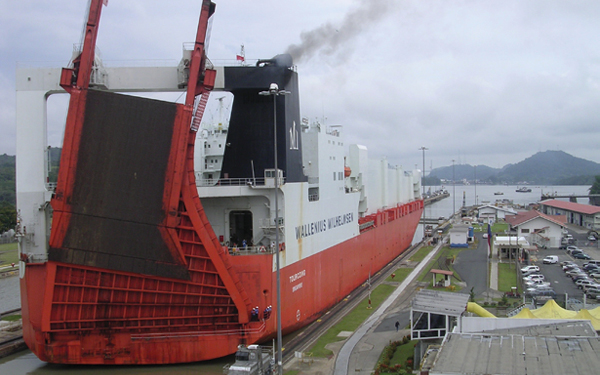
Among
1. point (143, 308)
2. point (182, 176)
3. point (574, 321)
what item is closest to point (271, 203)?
point (182, 176)

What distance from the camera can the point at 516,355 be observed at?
12.9 metres

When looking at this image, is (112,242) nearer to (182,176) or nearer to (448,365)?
(182,176)

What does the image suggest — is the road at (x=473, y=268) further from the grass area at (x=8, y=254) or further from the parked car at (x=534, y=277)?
the grass area at (x=8, y=254)

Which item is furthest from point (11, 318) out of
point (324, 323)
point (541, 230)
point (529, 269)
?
point (541, 230)

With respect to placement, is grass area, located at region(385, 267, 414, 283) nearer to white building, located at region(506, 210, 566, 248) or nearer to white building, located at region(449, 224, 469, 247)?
white building, located at region(449, 224, 469, 247)

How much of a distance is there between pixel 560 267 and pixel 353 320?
2261 cm

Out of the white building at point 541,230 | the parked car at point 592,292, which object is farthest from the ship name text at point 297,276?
the white building at point 541,230

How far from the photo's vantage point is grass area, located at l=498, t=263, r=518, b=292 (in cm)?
3042

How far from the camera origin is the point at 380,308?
25.9 m

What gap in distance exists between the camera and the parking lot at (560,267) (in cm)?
2997

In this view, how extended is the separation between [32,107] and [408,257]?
3464cm

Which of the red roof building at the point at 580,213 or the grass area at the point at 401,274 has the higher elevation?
the red roof building at the point at 580,213

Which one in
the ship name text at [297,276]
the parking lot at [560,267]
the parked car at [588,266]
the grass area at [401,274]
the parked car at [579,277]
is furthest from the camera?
the parked car at [588,266]

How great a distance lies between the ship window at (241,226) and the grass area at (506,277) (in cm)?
1649
